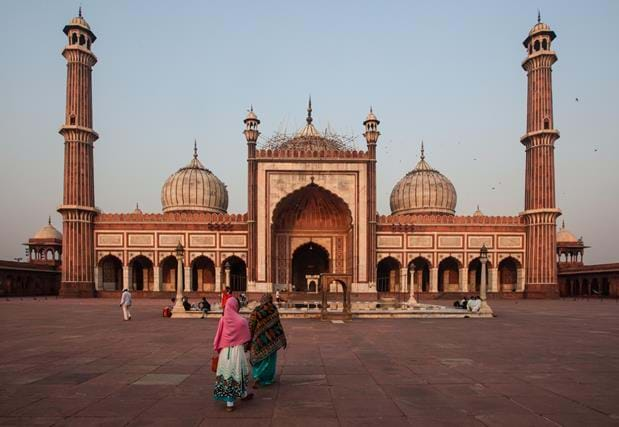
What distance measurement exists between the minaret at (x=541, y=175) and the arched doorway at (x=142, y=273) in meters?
29.3

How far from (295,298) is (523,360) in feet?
81.2

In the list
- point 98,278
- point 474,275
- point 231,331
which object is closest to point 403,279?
point 474,275

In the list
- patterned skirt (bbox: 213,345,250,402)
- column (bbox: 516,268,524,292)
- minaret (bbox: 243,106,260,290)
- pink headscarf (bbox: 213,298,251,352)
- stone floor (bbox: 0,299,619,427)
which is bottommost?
column (bbox: 516,268,524,292)

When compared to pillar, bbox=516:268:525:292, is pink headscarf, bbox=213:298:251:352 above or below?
above

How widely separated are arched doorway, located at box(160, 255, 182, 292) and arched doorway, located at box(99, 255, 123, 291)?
3.29 meters

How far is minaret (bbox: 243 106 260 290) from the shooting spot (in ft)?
116

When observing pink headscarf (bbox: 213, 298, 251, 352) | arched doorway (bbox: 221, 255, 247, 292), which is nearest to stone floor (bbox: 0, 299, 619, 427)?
pink headscarf (bbox: 213, 298, 251, 352)

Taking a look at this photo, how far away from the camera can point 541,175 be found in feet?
122

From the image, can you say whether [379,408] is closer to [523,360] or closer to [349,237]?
[523,360]

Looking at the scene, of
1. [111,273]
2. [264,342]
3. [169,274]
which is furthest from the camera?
[169,274]

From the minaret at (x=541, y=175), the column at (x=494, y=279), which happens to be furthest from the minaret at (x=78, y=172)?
the minaret at (x=541, y=175)

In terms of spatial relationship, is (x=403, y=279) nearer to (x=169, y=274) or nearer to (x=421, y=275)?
(x=421, y=275)

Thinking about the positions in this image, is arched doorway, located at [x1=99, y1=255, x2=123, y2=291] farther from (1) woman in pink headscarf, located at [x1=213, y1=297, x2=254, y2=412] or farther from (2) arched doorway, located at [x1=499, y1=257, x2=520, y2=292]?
(1) woman in pink headscarf, located at [x1=213, y1=297, x2=254, y2=412]

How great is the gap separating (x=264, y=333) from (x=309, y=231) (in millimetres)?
32636
